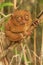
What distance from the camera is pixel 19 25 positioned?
65.4 metres

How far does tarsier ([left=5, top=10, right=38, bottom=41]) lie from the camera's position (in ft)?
215

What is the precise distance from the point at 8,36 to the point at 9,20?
106 mm

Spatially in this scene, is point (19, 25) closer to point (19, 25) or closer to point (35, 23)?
point (19, 25)

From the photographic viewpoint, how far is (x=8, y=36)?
65438mm

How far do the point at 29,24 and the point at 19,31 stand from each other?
81mm

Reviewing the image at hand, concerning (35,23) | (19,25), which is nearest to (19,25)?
(19,25)

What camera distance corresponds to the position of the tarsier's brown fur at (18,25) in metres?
65.4

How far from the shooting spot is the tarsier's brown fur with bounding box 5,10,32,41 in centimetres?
6544

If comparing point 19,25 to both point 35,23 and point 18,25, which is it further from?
point 35,23

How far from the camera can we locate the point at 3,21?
65438 mm

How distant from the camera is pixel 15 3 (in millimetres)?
65500

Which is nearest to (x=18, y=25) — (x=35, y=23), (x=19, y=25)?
(x=19, y=25)

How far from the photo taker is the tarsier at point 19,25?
215 ft

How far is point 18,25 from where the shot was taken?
215 ft
